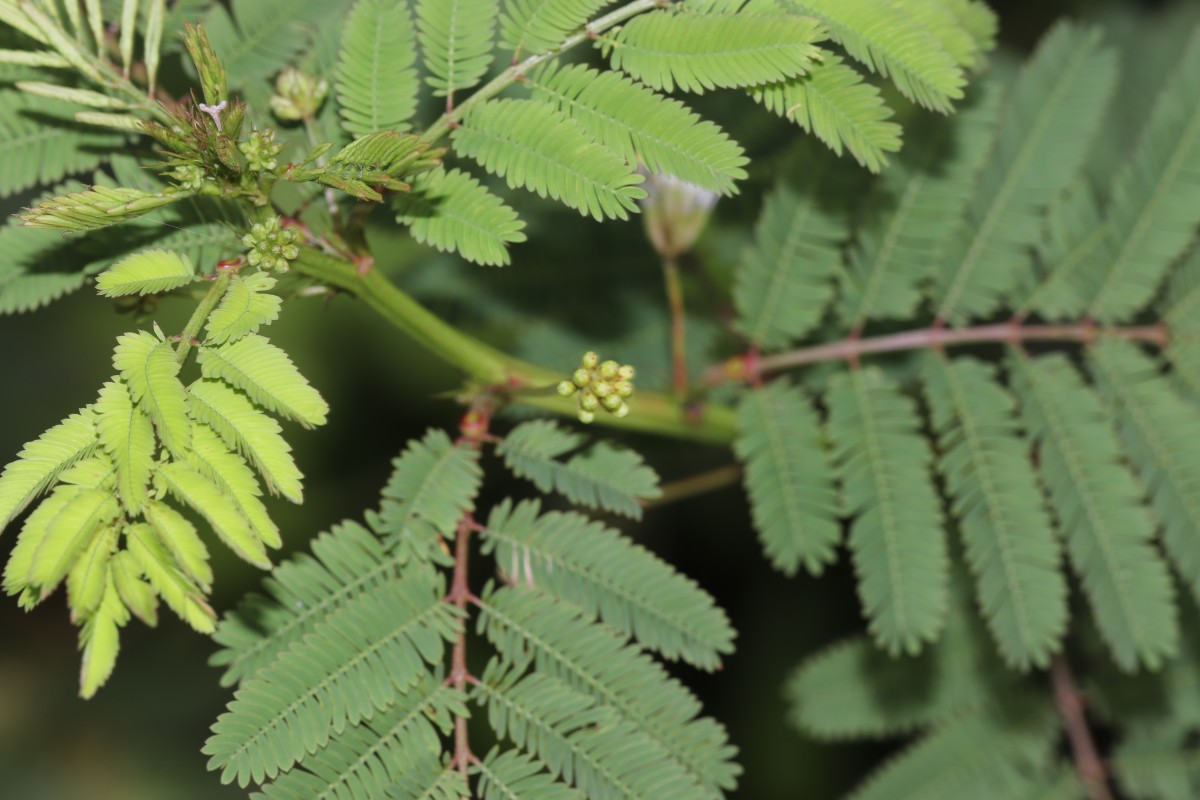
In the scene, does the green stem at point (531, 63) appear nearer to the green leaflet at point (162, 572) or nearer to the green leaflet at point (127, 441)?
the green leaflet at point (127, 441)

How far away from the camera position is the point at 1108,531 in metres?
2.28

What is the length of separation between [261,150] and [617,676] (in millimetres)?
1049

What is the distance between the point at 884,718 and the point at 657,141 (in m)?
1.87

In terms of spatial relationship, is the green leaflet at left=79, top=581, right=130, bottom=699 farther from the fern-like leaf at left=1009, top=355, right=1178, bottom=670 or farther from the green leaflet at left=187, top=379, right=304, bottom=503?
the fern-like leaf at left=1009, top=355, right=1178, bottom=670

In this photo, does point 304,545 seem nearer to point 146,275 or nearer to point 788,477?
point 788,477

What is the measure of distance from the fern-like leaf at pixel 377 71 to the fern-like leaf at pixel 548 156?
133 millimetres

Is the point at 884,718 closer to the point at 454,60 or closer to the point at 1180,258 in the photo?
the point at 1180,258

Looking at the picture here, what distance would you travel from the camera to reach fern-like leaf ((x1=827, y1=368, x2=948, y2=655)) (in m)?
2.20

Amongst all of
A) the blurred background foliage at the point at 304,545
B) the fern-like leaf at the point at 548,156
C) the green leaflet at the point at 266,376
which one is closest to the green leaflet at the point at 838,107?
the fern-like leaf at the point at 548,156

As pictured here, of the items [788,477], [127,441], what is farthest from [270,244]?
[788,477]

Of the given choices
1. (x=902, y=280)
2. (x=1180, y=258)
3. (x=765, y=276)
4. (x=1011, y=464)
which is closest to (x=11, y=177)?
(x=765, y=276)

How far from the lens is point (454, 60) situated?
1811 mm

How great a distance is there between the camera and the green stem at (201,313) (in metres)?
1.47

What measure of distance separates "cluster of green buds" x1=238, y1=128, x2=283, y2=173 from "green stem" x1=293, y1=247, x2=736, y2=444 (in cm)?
17
